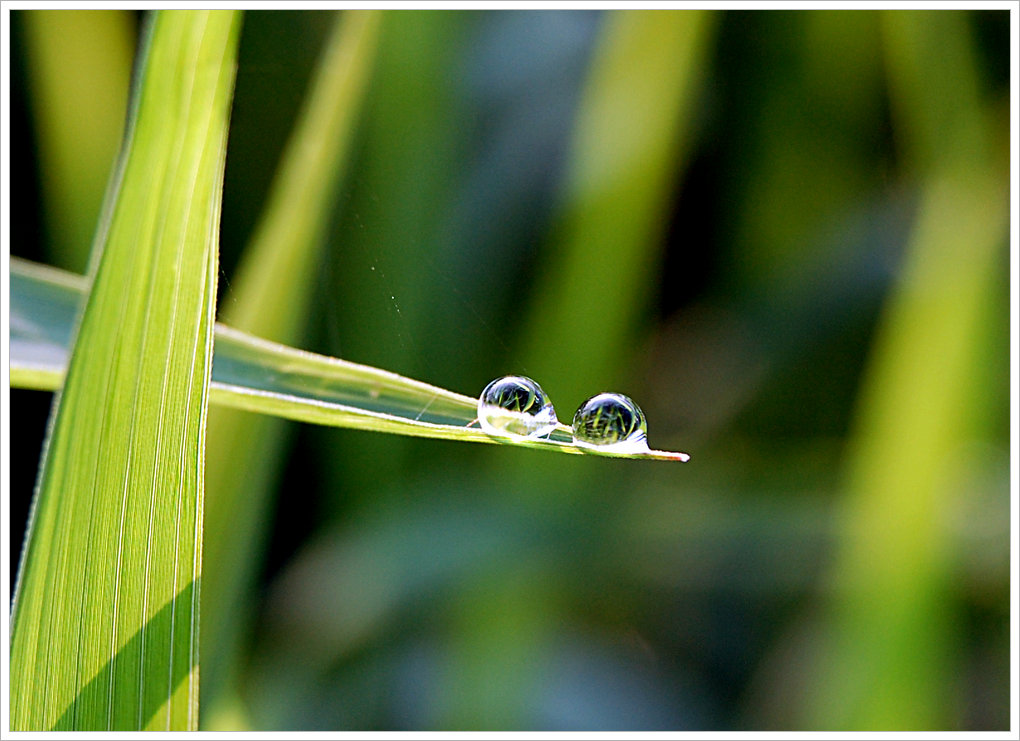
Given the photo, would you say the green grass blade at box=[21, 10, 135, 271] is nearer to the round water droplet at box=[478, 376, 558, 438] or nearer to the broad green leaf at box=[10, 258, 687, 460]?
the broad green leaf at box=[10, 258, 687, 460]

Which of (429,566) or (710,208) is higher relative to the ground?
(710,208)

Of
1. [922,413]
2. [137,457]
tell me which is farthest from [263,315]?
[922,413]

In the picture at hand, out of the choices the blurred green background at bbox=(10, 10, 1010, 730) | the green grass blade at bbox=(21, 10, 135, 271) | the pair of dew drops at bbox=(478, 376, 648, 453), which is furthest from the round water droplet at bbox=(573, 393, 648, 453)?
the green grass blade at bbox=(21, 10, 135, 271)

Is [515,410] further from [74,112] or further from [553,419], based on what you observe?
[74,112]

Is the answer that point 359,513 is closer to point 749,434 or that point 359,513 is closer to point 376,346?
point 376,346

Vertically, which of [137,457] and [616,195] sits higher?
[616,195]

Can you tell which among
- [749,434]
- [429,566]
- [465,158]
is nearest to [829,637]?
[749,434]
